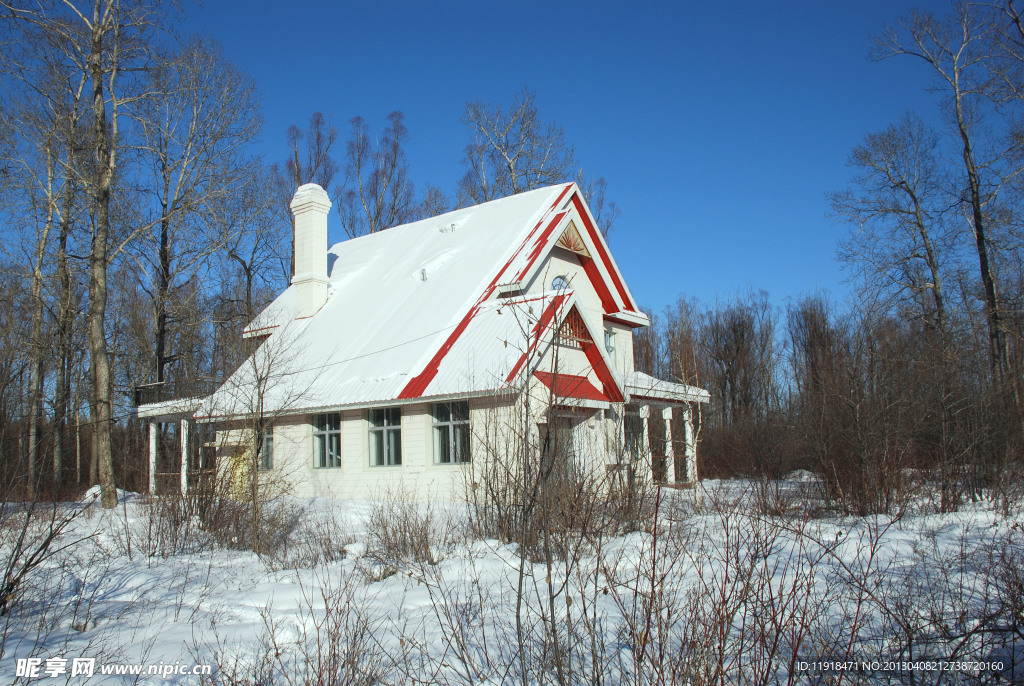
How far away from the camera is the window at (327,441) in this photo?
58.5 ft

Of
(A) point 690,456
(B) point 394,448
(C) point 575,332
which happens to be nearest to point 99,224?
(B) point 394,448

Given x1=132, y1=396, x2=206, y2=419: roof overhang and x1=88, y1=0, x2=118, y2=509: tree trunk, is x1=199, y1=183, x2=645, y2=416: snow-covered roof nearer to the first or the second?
x1=132, y1=396, x2=206, y2=419: roof overhang

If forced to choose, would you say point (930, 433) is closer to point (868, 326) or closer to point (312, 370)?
point (868, 326)

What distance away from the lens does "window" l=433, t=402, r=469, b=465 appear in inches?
598

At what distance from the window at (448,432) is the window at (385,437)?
45.5 inches

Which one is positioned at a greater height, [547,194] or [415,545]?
[547,194]

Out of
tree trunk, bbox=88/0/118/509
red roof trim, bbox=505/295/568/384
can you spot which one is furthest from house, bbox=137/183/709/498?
tree trunk, bbox=88/0/118/509

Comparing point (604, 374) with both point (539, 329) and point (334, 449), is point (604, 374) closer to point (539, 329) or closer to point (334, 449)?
point (334, 449)

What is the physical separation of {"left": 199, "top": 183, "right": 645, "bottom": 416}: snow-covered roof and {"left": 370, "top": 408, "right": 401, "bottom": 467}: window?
0.89 m

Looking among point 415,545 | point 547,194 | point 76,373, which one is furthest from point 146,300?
point 415,545

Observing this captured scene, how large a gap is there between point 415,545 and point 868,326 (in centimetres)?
819

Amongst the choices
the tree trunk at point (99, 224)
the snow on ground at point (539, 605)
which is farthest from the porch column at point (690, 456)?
the tree trunk at point (99, 224)

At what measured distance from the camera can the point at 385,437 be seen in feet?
54.7

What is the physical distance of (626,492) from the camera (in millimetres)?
9594
